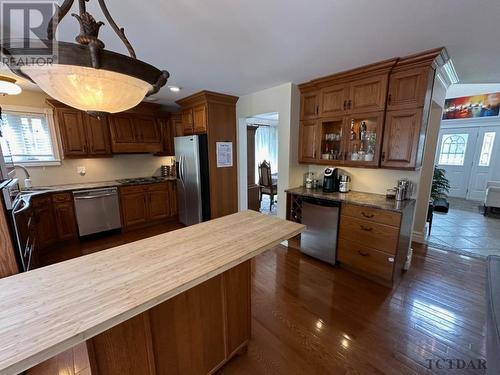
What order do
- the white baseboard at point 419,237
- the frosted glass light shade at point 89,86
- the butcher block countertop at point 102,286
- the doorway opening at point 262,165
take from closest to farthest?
the butcher block countertop at point 102,286, the frosted glass light shade at point 89,86, the white baseboard at point 419,237, the doorway opening at point 262,165

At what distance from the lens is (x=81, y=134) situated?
3561 mm

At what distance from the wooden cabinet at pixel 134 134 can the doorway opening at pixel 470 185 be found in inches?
209

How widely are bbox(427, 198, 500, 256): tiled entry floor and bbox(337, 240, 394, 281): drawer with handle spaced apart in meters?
1.73

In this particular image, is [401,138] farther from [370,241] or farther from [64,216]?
[64,216]

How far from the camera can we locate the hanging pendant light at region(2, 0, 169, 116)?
0.74 meters

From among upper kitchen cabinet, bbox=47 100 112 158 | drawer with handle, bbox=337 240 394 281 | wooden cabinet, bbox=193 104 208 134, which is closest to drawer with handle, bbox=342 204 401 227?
drawer with handle, bbox=337 240 394 281

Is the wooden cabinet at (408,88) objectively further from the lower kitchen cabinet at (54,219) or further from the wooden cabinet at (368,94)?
the lower kitchen cabinet at (54,219)

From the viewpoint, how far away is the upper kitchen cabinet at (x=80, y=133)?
3377mm

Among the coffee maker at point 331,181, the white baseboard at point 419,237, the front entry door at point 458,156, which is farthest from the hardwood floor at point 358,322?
the front entry door at point 458,156

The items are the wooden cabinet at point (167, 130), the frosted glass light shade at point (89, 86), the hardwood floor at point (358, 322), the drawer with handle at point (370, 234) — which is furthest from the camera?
the wooden cabinet at point (167, 130)

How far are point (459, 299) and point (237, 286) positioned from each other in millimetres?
2345

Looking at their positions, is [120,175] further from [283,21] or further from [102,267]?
[283,21]

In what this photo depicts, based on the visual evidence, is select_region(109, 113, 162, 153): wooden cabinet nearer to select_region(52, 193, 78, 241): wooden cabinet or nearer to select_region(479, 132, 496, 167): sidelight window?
select_region(52, 193, 78, 241): wooden cabinet

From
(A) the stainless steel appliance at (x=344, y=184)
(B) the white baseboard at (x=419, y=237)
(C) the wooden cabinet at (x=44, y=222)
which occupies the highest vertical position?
(A) the stainless steel appliance at (x=344, y=184)
